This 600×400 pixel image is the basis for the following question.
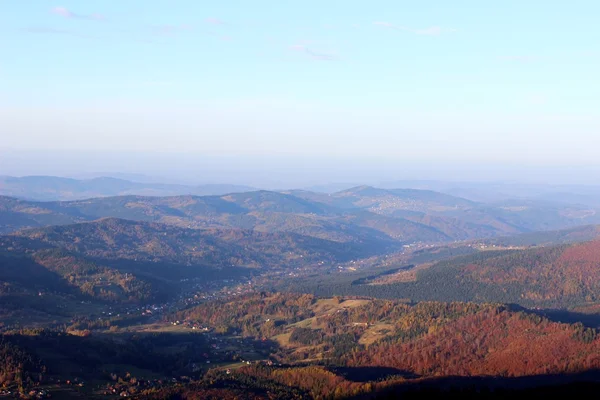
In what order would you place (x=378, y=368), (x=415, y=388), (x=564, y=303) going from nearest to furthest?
(x=415, y=388), (x=378, y=368), (x=564, y=303)

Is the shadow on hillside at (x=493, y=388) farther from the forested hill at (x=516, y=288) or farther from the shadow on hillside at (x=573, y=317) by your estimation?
the forested hill at (x=516, y=288)

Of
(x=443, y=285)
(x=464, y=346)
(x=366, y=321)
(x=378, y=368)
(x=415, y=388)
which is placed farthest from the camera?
(x=443, y=285)

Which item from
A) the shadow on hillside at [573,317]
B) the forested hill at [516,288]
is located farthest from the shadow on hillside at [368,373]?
the forested hill at [516,288]

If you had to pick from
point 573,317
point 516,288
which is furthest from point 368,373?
point 516,288

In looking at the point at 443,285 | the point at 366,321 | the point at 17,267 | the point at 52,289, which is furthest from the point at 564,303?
the point at 17,267

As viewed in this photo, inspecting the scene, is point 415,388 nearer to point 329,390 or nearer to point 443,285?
point 329,390

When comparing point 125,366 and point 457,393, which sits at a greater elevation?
point 457,393
